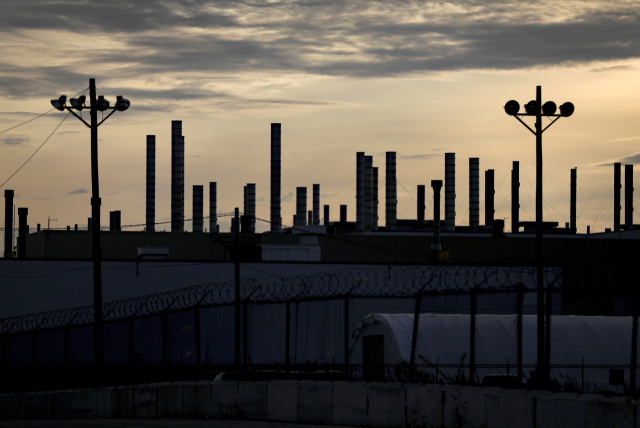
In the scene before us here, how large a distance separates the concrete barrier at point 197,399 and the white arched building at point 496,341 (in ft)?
26.0

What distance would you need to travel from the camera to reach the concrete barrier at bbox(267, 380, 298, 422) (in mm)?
14258

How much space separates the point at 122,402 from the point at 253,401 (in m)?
3.79

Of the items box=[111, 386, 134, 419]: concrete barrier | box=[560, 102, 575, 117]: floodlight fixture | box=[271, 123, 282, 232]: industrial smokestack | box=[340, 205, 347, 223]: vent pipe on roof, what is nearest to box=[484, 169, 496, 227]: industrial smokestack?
box=[340, 205, 347, 223]: vent pipe on roof

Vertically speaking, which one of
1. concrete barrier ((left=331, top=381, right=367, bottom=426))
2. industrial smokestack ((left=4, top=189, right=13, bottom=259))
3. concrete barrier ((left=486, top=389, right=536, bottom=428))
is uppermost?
industrial smokestack ((left=4, top=189, right=13, bottom=259))

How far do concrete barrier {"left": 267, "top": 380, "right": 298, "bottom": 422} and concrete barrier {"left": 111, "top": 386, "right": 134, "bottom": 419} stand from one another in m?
3.79

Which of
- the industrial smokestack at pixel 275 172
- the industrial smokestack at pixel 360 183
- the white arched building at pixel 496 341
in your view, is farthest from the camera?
the industrial smokestack at pixel 360 183

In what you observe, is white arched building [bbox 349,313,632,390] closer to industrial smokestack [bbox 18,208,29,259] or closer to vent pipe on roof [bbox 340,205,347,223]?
industrial smokestack [bbox 18,208,29,259]

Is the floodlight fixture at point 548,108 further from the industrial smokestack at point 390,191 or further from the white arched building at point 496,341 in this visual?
the industrial smokestack at point 390,191

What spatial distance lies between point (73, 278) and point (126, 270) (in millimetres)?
2713

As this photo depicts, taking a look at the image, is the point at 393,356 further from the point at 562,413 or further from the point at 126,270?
the point at 126,270

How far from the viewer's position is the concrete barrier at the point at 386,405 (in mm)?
12734

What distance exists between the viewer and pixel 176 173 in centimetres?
6950

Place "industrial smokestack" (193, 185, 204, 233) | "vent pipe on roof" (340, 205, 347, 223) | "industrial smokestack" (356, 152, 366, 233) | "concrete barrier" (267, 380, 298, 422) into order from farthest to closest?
1. "vent pipe on roof" (340, 205, 347, 223)
2. "industrial smokestack" (193, 185, 204, 233)
3. "industrial smokestack" (356, 152, 366, 233)
4. "concrete barrier" (267, 380, 298, 422)

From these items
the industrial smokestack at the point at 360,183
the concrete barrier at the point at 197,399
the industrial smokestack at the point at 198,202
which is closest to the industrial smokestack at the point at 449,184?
the industrial smokestack at the point at 360,183
